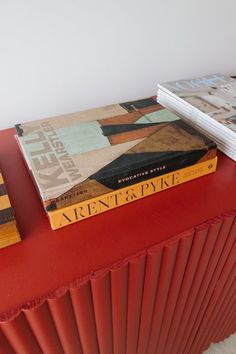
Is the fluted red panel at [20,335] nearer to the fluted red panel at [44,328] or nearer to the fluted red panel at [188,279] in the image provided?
the fluted red panel at [44,328]

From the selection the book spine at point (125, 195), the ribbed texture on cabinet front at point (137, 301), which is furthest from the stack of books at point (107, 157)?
the ribbed texture on cabinet front at point (137, 301)

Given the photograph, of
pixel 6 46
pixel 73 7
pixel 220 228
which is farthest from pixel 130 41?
pixel 220 228

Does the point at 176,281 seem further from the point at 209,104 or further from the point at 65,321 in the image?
the point at 209,104

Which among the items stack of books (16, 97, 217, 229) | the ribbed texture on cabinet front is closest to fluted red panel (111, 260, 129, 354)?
the ribbed texture on cabinet front

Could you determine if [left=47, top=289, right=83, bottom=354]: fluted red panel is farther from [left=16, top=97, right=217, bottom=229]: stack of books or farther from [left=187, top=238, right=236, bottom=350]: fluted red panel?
[left=187, top=238, right=236, bottom=350]: fluted red panel

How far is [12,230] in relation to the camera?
1.26ft

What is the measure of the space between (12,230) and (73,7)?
0.50 meters

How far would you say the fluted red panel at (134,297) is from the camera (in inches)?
15.9

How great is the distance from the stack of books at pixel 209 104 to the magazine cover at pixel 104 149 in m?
0.05

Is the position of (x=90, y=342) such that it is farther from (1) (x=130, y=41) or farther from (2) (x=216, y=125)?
(1) (x=130, y=41)

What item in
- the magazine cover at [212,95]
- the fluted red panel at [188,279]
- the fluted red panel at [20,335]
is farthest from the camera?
the magazine cover at [212,95]

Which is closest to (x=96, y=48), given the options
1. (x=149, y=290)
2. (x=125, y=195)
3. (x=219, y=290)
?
(x=125, y=195)

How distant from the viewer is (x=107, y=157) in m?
0.47

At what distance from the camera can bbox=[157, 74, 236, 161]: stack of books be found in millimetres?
544
